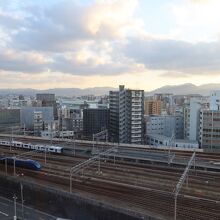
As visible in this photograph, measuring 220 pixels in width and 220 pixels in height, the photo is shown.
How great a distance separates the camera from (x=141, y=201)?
22.9m

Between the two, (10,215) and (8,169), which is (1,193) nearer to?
(8,169)

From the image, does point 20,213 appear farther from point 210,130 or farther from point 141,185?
point 210,130

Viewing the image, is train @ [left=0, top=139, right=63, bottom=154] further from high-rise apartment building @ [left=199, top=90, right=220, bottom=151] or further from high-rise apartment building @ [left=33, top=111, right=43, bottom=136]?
high-rise apartment building @ [left=33, top=111, right=43, bottom=136]

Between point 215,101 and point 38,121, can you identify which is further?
point 38,121

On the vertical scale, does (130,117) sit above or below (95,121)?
above

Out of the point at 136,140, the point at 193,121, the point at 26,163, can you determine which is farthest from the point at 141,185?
the point at 136,140

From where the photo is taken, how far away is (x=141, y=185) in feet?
86.5

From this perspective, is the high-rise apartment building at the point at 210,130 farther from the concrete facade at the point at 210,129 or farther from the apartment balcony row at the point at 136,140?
the apartment balcony row at the point at 136,140

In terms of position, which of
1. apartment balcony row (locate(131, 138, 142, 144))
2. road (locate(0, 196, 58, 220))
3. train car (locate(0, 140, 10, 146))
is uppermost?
train car (locate(0, 140, 10, 146))

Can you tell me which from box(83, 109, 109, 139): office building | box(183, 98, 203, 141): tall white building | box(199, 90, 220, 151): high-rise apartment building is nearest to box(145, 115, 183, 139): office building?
box(83, 109, 109, 139): office building

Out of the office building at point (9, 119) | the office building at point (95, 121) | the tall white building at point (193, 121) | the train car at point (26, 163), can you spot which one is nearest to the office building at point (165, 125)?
the office building at point (95, 121)

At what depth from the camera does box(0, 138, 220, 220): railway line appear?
851 inches

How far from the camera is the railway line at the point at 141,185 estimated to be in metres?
21.6

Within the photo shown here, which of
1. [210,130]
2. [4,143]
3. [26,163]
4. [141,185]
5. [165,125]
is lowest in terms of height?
[141,185]
